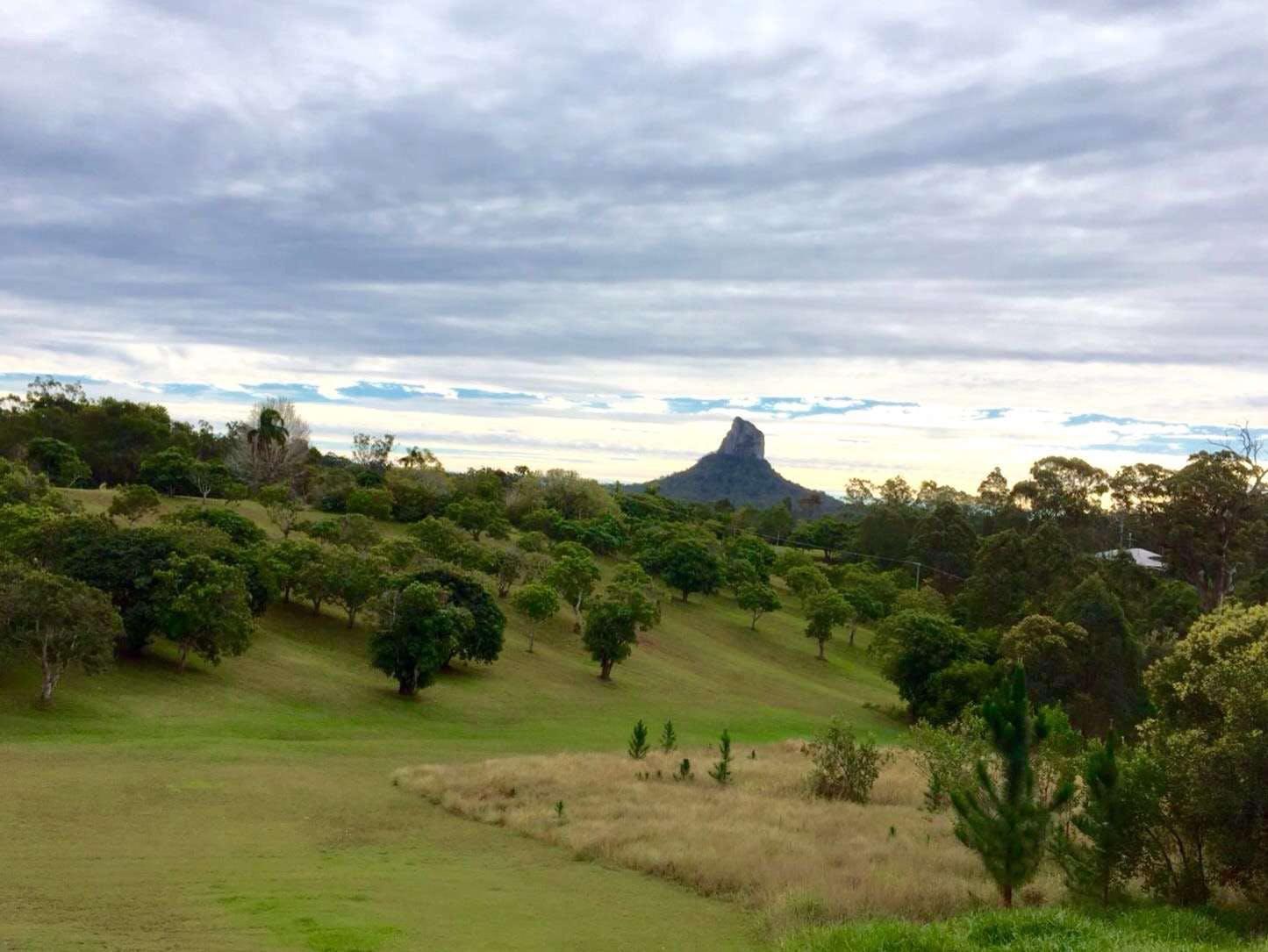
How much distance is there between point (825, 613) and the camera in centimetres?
7475

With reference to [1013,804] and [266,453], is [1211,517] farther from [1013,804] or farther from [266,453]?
[266,453]

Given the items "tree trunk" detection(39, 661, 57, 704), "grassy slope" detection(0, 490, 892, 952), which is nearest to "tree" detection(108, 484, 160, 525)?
"grassy slope" detection(0, 490, 892, 952)

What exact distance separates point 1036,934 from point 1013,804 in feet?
11.5

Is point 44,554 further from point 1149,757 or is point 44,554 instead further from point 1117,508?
A: point 1117,508

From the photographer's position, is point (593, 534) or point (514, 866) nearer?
point (514, 866)

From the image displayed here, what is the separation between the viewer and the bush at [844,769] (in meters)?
30.1

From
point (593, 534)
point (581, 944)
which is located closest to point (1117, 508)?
point (593, 534)

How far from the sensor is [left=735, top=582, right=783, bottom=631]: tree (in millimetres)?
79875

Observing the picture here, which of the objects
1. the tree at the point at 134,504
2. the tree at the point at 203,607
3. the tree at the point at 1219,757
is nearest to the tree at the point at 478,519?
the tree at the point at 134,504

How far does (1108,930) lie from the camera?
12.9 m

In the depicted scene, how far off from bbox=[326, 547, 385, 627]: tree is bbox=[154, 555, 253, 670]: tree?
9689 mm

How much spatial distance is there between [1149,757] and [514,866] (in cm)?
1203

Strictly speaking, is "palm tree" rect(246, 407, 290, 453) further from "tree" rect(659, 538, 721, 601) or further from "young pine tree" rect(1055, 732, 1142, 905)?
"young pine tree" rect(1055, 732, 1142, 905)

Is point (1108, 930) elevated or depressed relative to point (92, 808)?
elevated
